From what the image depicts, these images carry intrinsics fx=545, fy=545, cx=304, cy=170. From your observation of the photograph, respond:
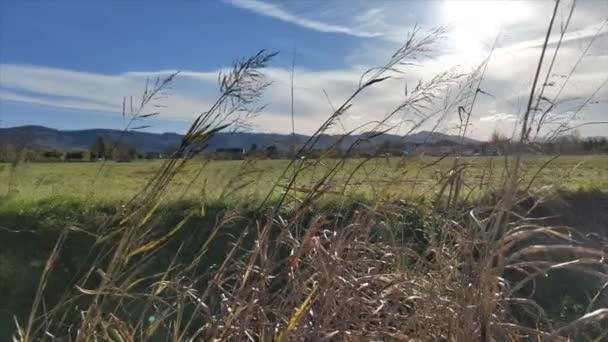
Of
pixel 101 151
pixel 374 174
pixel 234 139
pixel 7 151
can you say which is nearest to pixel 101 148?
pixel 101 151

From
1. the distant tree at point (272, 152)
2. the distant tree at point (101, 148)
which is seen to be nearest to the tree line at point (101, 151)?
the distant tree at point (101, 148)

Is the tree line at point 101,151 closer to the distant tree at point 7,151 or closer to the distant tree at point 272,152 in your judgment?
the distant tree at point 7,151

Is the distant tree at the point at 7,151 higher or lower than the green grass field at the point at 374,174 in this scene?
higher

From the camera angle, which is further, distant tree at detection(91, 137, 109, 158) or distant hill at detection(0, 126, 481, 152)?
distant tree at detection(91, 137, 109, 158)

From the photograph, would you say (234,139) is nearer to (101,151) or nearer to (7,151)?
(101,151)

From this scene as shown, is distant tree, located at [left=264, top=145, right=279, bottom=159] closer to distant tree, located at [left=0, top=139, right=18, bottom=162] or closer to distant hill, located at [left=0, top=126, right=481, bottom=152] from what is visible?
distant hill, located at [left=0, top=126, right=481, bottom=152]

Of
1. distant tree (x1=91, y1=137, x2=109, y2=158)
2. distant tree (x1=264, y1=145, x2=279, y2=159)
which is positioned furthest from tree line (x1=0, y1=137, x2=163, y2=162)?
distant tree (x1=264, y1=145, x2=279, y2=159)

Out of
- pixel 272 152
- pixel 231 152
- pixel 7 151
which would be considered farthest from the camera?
pixel 7 151

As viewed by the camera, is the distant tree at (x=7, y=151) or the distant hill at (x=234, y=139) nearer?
the distant hill at (x=234, y=139)

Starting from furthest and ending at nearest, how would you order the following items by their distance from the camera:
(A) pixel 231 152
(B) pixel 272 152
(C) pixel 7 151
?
(C) pixel 7 151
(B) pixel 272 152
(A) pixel 231 152

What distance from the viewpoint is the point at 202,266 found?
214 inches

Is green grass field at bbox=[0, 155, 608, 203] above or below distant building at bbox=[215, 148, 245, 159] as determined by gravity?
below

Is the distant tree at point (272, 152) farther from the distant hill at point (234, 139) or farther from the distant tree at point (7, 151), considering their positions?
the distant tree at point (7, 151)

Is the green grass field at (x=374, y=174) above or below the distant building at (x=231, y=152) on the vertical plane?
below
